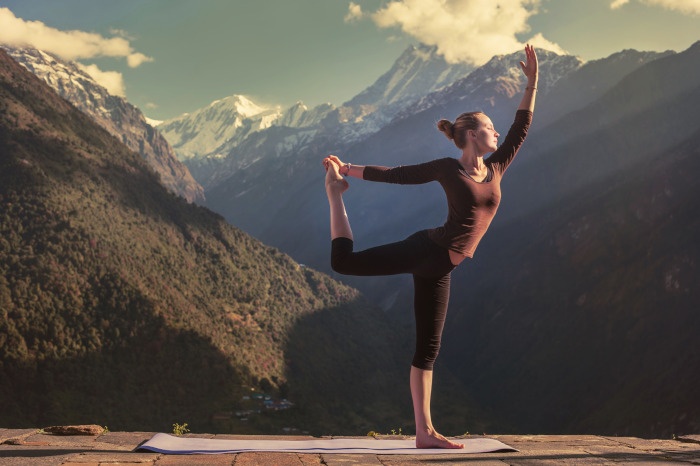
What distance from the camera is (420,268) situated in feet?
30.2

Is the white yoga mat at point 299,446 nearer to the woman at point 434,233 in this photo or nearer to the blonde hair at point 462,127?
the woman at point 434,233

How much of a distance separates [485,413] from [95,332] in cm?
10781

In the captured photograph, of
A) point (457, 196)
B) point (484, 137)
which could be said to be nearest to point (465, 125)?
point (484, 137)

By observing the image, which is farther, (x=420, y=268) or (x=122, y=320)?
(x=122, y=320)

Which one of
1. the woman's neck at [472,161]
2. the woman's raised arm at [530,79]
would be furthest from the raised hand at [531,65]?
the woman's neck at [472,161]

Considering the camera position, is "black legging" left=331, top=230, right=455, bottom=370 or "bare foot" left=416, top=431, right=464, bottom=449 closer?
"black legging" left=331, top=230, right=455, bottom=370

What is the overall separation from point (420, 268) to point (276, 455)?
3.09m

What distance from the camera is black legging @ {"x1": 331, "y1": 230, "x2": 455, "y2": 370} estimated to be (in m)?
9.02

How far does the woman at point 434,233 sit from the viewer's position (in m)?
9.09

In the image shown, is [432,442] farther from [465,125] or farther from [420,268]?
[465,125]

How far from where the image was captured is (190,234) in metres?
197

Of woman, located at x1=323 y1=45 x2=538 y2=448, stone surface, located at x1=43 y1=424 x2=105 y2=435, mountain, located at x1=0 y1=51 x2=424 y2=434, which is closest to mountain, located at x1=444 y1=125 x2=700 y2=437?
mountain, located at x1=0 y1=51 x2=424 y2=434

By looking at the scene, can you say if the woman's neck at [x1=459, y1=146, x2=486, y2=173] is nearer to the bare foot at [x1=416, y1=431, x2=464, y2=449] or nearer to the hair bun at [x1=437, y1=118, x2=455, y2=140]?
the hair bun at [x1=437, y1=118, x2=455, y2=140]

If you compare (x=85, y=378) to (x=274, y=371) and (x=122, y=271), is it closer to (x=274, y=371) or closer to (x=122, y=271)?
(x=122, y=271)
